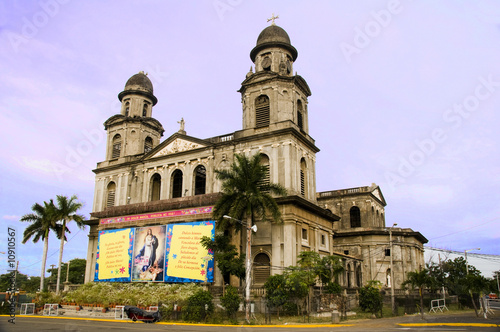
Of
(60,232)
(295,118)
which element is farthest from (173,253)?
(60,232)

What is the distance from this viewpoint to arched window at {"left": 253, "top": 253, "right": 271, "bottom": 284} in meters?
31.3

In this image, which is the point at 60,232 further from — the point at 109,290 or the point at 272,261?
the point at 272,261

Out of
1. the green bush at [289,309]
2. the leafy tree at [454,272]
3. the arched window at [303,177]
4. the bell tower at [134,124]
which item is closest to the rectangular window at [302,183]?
the arched window at [303,177]

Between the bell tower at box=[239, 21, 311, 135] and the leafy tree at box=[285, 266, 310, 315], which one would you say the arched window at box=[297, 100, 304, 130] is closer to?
the bell tower at box=[239, 21, 311, 135]

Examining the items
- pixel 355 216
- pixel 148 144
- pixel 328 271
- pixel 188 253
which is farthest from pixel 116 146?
pixel 355 216

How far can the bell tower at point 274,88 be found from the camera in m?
36.3

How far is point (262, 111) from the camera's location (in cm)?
3700

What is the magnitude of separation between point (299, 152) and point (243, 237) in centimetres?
891

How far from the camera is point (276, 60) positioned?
39.3 metres

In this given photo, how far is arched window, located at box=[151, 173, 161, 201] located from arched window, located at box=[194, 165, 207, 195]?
13.9ft

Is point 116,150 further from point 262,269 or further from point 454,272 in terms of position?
point 454,272

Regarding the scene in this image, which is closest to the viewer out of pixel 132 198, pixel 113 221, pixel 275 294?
pixel 275 294

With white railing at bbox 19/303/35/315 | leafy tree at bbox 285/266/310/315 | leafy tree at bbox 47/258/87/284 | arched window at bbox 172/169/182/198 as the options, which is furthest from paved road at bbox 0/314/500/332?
leafy tree at bbox 47/258/87/284

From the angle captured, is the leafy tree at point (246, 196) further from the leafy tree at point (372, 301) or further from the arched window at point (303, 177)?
the leafy tree at point (372, 301)
